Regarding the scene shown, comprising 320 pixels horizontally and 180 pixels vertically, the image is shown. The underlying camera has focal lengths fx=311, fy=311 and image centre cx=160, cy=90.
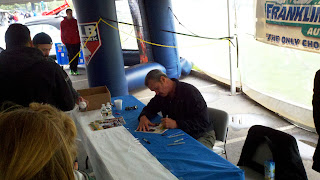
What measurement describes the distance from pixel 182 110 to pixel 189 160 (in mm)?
791

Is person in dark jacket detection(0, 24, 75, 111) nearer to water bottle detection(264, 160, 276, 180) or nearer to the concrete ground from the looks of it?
the concrete ground

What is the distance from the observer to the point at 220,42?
6.20 metres

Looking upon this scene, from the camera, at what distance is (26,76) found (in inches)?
92.7

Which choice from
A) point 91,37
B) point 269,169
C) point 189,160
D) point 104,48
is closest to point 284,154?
point 269,169

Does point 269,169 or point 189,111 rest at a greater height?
point 189,111

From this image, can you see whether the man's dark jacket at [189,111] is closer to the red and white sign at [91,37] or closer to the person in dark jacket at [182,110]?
the person in dark jacket at [182,110]

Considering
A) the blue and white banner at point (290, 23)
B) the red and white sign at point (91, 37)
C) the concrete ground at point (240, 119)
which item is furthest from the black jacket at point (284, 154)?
the red and white sign at point (91, 37)

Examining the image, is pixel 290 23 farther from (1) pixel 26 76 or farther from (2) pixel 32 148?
(2) pixel 32 148

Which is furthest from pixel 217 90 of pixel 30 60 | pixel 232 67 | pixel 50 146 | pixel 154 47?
pixel 50 146

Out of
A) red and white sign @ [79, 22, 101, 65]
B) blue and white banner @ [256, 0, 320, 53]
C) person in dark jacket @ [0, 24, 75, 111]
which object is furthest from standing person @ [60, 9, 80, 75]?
person in dark jacket @ [0, 24, 75, 111]

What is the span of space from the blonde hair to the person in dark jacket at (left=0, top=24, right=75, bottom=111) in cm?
156

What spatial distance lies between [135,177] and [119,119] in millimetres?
1091

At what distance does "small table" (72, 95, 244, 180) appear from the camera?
1.83m

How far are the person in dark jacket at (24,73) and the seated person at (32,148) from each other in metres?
1.56
